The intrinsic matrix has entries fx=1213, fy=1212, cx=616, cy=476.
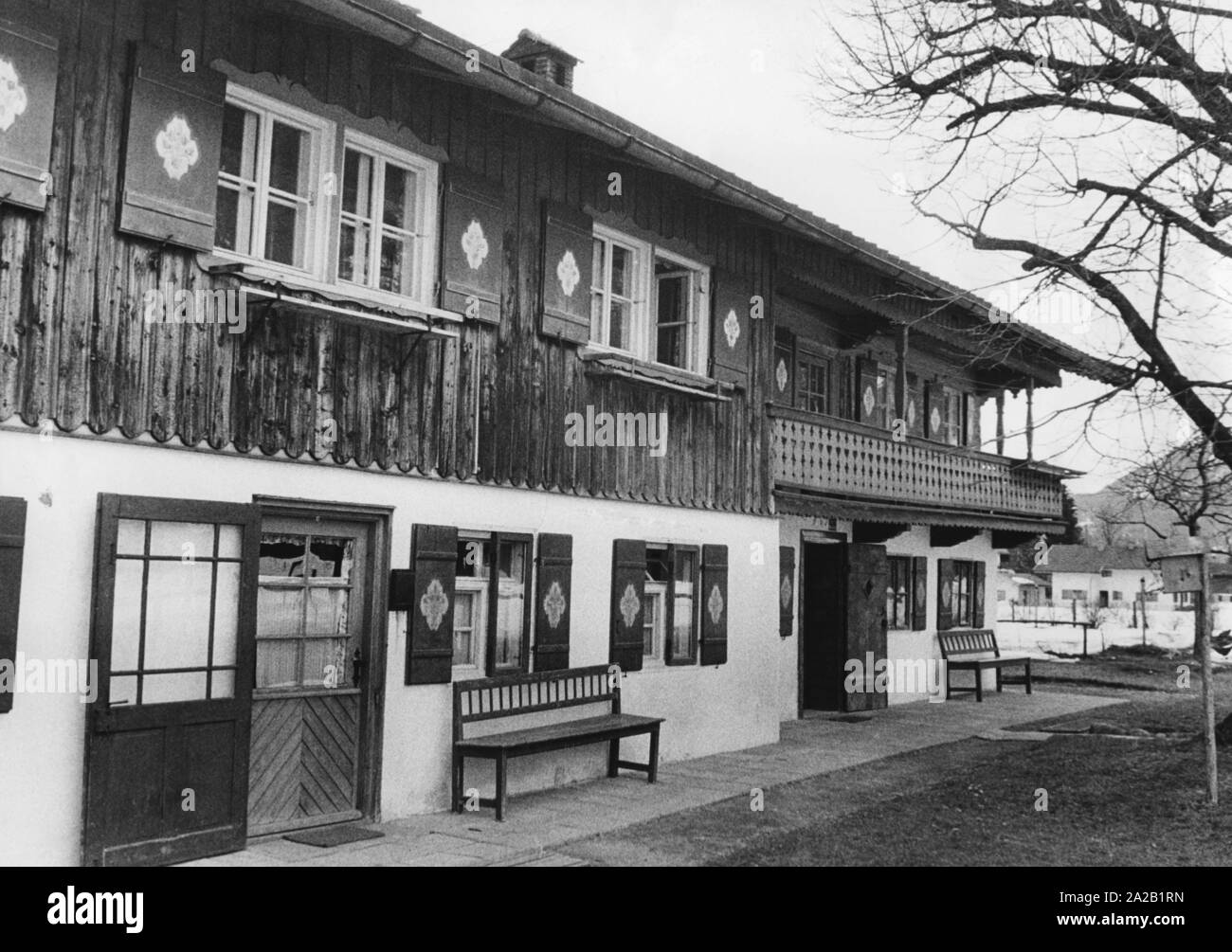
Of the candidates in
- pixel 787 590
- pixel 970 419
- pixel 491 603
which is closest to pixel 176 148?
pixel 491 603

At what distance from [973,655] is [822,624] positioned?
5.22m

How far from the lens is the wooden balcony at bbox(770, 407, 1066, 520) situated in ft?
46.1

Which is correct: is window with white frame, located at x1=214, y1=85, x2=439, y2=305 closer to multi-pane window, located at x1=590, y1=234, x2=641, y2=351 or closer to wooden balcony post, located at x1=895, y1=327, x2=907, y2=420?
multi-pane window, located at x1=590, y1=234, x2=641, y2=351

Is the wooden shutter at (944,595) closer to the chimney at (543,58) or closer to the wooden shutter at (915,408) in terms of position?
the wooden shutter at (915,408)

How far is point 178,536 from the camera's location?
7.29m

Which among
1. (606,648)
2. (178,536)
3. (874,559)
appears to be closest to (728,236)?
(606,648)

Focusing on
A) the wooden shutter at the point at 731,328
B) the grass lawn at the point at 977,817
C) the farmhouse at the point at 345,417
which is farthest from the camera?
the wooden shutter at the point at 731,328

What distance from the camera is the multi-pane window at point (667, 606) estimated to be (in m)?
11.9

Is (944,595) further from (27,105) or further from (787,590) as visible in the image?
(27,105)

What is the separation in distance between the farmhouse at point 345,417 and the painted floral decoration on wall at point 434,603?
0.10 feet

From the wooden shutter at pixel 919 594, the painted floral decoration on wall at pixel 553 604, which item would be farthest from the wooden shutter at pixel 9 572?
the wooden shutter at pixel 919 594

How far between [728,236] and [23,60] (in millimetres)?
7834
